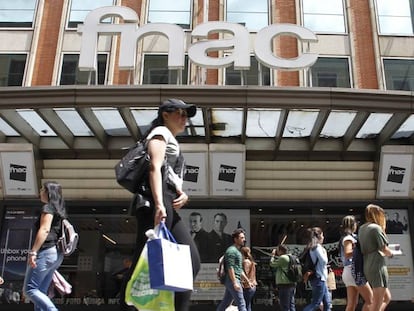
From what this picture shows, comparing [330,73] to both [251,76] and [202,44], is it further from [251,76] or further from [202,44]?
[202,44]

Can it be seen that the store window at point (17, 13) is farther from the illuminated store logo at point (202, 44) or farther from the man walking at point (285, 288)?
the man walking at point (285, 288)

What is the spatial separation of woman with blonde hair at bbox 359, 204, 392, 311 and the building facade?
497cm

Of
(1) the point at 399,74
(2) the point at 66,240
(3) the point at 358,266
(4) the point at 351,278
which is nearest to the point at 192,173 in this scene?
(4) the point at 351,278

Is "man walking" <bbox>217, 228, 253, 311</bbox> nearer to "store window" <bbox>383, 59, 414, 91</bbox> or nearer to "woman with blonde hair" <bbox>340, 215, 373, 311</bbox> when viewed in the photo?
"woman with blonde hair" <bbox>340, 215, 373, 311</bbox>

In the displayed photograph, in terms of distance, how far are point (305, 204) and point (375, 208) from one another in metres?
6.81

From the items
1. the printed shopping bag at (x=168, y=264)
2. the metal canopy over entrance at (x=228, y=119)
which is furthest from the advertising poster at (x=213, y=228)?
the printed shopping bag at (x=168, y=264)

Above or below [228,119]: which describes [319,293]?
below

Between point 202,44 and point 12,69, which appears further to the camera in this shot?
point 12,69

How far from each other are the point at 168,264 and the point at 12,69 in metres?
13.1

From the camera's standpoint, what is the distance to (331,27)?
14.6 metres

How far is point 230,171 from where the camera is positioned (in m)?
12.8

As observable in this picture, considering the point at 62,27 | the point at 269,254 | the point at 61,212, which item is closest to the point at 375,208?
the point at 61,212

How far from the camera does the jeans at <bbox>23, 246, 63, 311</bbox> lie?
197 inches

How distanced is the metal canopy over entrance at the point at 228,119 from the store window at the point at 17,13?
3.83 meters
